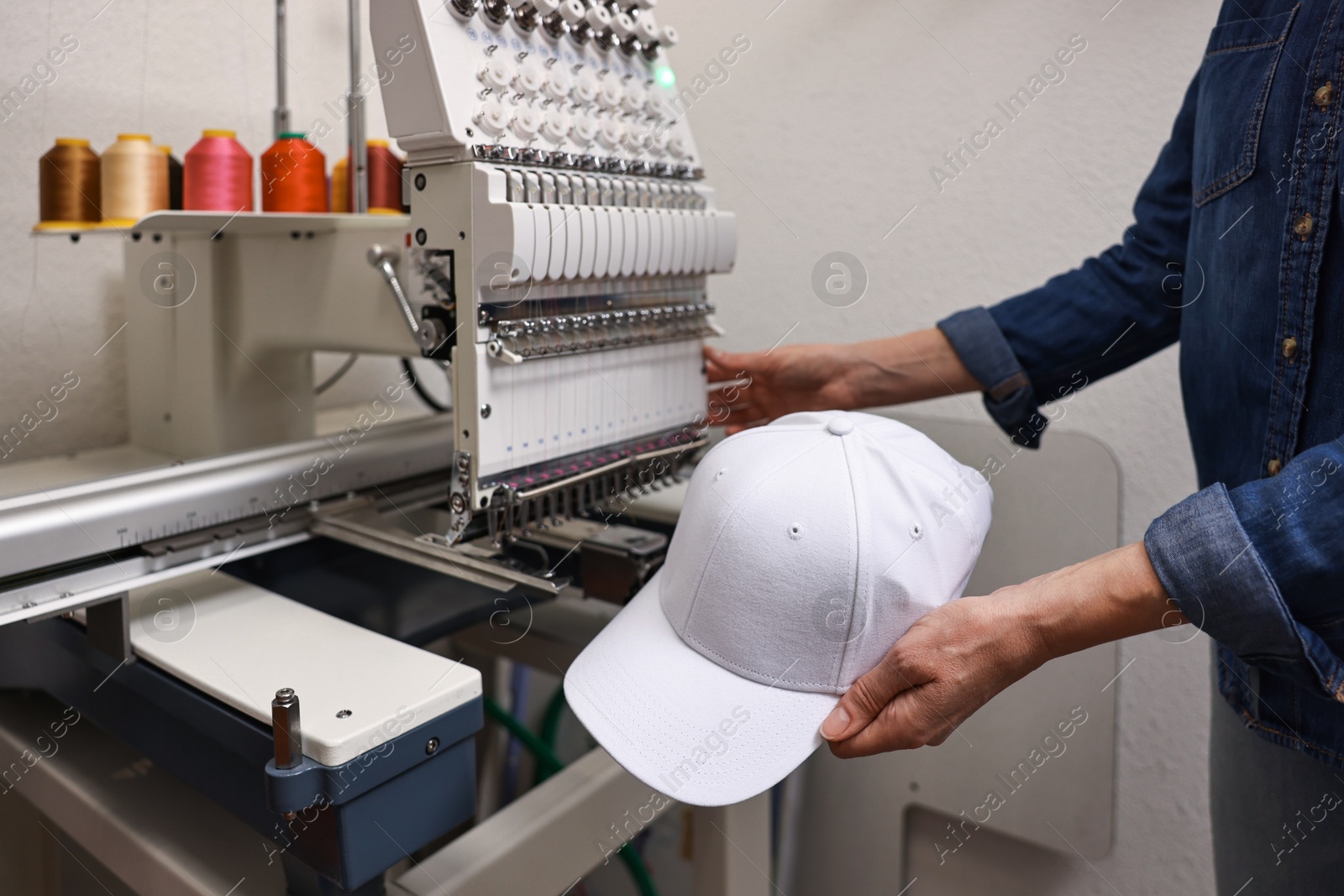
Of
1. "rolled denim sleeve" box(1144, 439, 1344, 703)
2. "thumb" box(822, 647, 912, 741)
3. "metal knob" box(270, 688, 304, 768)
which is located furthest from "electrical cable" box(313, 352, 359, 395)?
"rolled denim sleeve" box(1144, 439, 1344, 703)

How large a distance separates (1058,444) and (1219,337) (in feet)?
1.82

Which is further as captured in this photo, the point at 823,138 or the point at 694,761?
the point at 823,138

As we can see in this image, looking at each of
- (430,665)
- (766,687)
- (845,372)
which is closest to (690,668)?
(766,687)

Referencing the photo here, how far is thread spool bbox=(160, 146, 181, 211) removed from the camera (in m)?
1.04

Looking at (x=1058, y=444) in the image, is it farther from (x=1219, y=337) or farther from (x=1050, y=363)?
(x=1219, y=337)

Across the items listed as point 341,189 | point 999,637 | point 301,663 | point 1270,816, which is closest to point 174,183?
point 341,189

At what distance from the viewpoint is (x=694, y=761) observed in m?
0.62

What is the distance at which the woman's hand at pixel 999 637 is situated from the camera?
0.61m

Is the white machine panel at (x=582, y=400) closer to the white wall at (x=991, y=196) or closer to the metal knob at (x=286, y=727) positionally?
the metal knob at (x=286, y=727)

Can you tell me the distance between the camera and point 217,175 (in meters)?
1.00

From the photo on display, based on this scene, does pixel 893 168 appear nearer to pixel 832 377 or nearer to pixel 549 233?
pixel 832 377

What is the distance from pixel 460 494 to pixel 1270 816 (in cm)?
80

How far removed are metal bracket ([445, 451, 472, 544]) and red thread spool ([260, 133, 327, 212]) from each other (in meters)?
0.43

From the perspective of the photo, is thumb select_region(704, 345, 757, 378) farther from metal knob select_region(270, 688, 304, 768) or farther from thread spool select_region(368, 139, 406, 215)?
metal knob select_region(270, 688, 304, 768)
